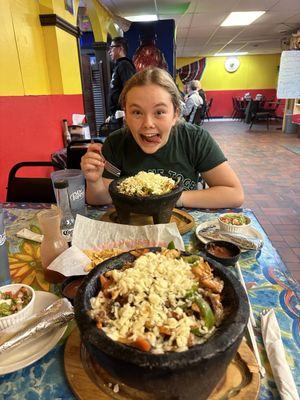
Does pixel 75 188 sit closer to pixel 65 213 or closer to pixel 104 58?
pixel 65 213

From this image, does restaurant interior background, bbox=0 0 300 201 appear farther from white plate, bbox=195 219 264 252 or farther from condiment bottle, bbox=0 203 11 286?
white plate, bbox=195 219 264 252

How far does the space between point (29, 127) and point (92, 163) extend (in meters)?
1.79

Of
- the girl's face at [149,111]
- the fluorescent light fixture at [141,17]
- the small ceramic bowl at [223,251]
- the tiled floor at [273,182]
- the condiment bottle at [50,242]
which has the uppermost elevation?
the fluorescent light fixture at [141,17]

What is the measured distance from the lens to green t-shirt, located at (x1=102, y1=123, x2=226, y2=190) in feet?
5.26

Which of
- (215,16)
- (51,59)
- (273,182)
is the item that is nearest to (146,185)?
(51,59)

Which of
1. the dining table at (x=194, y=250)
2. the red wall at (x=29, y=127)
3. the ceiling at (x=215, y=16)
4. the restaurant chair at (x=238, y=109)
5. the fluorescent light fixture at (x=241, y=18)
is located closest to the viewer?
the dining table at (x=194, y=250)

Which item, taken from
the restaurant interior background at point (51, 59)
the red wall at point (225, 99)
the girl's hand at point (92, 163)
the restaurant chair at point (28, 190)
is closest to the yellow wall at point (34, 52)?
the restaurant interior background at point (51, 59)

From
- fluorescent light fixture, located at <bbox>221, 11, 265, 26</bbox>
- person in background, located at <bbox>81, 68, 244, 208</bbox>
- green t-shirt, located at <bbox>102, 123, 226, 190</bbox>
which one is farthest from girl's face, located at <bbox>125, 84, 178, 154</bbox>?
fluorescent light fixture, located at <bbox>221, 11, 265, 26</bbox>

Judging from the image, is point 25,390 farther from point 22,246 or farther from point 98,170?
point 98,170

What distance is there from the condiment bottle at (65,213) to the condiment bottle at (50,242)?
13 centimetres

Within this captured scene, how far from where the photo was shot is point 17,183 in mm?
1872

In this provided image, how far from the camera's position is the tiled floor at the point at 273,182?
2.93 m

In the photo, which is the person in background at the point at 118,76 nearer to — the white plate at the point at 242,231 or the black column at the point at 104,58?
the black column at the point at 104,58

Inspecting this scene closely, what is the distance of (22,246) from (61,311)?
1.67 ft
